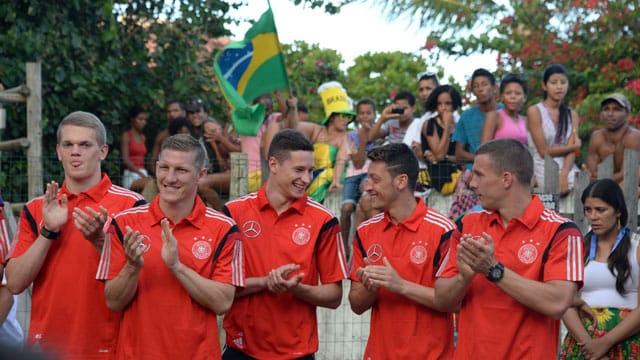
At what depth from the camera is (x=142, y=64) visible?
40.0ft

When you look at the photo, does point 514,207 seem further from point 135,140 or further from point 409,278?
point 135,140

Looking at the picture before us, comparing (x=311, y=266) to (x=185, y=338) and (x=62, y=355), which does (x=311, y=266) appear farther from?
(x=62, y=355)

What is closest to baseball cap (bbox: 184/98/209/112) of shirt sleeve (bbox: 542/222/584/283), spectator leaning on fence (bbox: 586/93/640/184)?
spectator leaning on fence (bbox: 586/93/640/184)

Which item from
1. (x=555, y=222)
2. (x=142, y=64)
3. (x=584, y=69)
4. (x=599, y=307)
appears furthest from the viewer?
(x=584, y=69)

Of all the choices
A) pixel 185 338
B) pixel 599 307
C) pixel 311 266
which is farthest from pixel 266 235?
pixel 599 307

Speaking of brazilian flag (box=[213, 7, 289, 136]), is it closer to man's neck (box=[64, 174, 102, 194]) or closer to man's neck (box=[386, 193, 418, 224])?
man's neck (box=[386, 193, 418, 224])

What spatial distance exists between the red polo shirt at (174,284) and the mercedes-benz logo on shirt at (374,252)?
850mm

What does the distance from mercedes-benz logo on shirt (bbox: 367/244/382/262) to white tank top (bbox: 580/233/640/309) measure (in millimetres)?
1810

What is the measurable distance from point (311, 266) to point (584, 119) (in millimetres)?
9617

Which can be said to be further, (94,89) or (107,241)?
(94,89)

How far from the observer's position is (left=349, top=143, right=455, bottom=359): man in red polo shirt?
5.16 metres

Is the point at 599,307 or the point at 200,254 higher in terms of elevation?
the point at 200,254

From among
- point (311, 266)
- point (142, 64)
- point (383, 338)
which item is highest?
point (142, 64)

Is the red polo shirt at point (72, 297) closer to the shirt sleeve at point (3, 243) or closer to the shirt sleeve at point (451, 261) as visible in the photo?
the shirt sleeve at point (3, 243)
